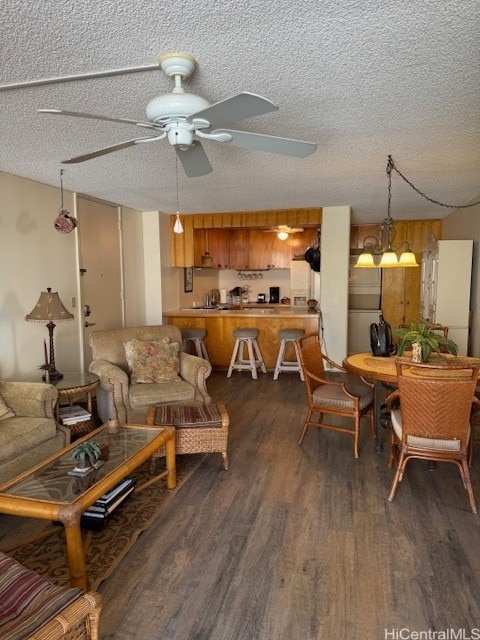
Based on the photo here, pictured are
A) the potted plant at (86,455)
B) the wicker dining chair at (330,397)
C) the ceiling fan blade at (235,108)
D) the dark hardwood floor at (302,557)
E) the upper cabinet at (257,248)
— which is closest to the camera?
the ceiling fan blade at (235,108)

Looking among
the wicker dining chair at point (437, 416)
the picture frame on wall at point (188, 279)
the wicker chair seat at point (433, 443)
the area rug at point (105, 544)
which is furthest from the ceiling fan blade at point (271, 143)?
the picture frame on wall at point (188, 279)

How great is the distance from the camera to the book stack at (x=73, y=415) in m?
3.32

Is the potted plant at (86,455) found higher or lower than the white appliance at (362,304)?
lower

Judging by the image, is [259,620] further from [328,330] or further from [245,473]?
[328,330]

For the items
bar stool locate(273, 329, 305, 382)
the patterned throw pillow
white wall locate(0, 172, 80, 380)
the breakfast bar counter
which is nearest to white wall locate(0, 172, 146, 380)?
white wall locate(0, 172, 80, 380)

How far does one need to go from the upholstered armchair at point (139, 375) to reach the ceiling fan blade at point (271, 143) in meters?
2.18

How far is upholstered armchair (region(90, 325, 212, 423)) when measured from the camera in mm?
3584

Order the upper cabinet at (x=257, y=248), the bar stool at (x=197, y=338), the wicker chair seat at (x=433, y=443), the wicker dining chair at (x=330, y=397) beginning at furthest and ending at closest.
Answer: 1. the upper cabinet at (x=257, y=248)
2. the bar stool at (x=197, y=338)
3. the wicker dining chair at (x=330, y=397)
4. the wicker chair seat at (x=433, y=443)

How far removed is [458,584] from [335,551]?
1.87 ft

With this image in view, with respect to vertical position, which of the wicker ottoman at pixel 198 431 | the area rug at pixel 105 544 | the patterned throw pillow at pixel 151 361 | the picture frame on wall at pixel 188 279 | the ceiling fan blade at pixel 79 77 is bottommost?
the area rug at pixel 105 544

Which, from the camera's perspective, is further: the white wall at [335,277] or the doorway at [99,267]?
the white wall at [335,277]

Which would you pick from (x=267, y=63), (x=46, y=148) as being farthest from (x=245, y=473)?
(x=46, y=148)

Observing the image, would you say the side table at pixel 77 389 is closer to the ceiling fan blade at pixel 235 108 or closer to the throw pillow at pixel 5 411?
the throw pillow at pixel 5 411

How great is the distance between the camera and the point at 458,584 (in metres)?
1.93
